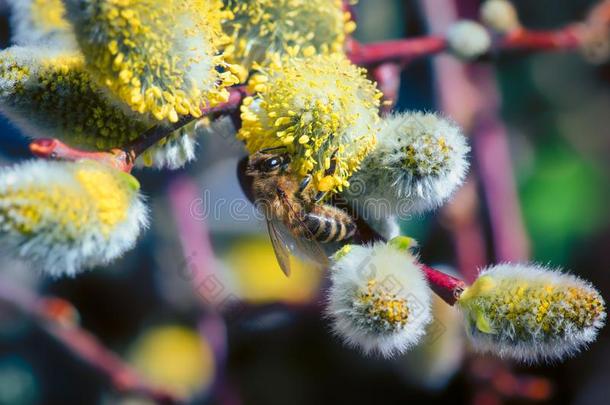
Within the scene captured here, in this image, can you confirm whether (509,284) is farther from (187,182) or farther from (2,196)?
(187,182)

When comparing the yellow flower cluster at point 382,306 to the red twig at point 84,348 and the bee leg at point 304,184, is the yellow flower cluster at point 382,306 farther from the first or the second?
the red twig at point 84,348

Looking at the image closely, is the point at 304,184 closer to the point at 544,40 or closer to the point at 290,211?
the point at 290,211

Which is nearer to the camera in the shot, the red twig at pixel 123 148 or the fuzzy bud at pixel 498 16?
the red twig at pixel 123 148

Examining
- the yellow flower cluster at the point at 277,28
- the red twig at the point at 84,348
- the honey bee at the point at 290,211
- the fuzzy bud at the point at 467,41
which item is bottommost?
the red twig at the point at 84,348

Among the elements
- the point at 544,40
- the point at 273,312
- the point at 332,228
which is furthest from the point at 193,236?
the point at 544,40

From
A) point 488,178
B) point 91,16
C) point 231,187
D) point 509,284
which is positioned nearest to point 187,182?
point 231,187

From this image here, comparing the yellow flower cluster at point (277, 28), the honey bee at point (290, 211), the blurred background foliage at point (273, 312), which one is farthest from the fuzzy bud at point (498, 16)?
the honey bee at point (290, 211)
